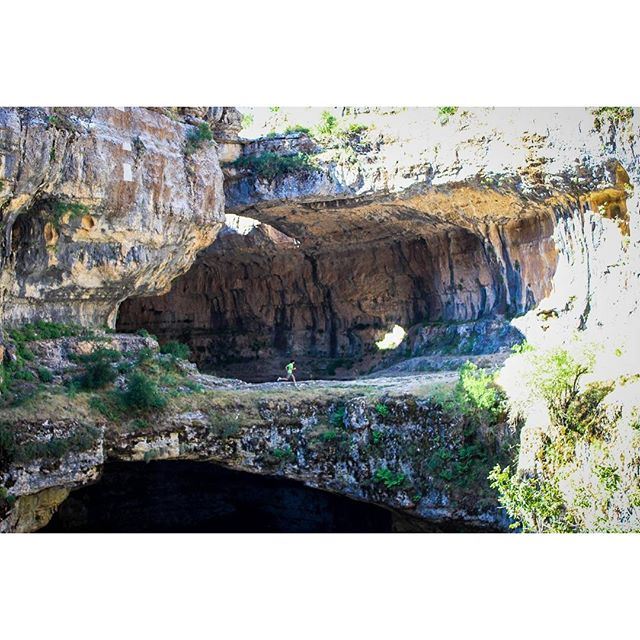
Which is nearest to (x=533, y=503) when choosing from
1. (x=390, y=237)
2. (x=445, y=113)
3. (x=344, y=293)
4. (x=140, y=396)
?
(x=140, y=396)

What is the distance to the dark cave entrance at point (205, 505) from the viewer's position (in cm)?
1691

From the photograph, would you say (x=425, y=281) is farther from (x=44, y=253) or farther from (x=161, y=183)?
(x=44, y=253)

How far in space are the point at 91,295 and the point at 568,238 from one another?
959 cm

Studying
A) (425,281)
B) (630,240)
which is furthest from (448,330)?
(630,240)

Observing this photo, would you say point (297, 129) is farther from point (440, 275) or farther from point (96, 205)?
point (440, 275)

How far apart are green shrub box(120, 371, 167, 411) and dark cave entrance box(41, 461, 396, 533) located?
1643mm

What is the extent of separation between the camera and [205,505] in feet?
60.2

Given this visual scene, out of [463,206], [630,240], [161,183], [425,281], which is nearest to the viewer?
[630,240]

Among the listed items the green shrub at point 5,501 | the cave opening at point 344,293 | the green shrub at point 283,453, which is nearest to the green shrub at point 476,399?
the green shrub at point 283,453

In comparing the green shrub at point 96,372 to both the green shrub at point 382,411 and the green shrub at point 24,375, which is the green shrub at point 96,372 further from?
the green shrub at point 382,411

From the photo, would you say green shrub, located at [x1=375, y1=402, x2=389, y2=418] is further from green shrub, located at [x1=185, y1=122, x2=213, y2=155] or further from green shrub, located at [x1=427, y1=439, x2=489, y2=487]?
green shrub, located at [x1=185, y1=122, x2=213, y2=155]

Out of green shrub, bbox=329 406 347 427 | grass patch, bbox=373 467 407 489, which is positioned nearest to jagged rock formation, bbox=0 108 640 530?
grass patch, bbox=373 467 407 489

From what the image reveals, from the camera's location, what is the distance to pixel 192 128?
18.5m

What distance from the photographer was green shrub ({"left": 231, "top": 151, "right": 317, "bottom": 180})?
2002 centimetres
